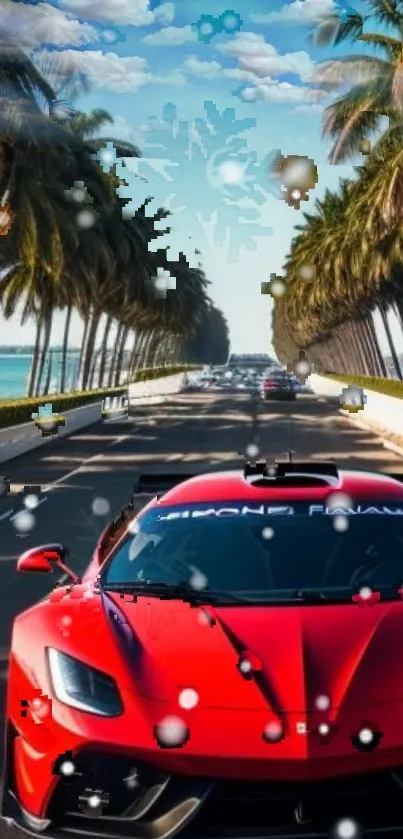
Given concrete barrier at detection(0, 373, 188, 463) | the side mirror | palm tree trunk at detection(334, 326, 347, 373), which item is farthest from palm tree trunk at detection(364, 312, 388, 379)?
the side mirror

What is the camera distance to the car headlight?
4547 mm

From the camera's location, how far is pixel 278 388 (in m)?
76.6

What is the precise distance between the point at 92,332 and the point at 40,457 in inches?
2016

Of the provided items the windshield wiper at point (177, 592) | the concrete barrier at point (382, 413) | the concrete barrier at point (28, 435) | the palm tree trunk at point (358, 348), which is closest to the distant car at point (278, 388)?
the concrete barrier at point (382, 413)

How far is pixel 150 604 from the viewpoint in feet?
17.5

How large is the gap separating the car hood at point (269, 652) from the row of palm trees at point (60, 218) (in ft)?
99.4

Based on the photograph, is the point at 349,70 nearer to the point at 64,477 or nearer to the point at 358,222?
the point at 64,477

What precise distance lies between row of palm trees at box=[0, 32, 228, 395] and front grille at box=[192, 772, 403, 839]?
102 ft

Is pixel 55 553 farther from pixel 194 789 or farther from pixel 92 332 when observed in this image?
pixel 92 332

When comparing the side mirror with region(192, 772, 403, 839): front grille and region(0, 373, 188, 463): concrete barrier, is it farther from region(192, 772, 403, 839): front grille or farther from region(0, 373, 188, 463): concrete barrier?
region(0, 373, 188, 463): concrete barrier

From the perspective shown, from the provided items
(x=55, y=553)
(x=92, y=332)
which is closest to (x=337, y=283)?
(x=92, y=332)

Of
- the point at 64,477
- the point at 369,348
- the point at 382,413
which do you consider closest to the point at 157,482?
the point at 64,477

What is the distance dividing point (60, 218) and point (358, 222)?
2910 centimetres

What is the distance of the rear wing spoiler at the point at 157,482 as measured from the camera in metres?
6.82
